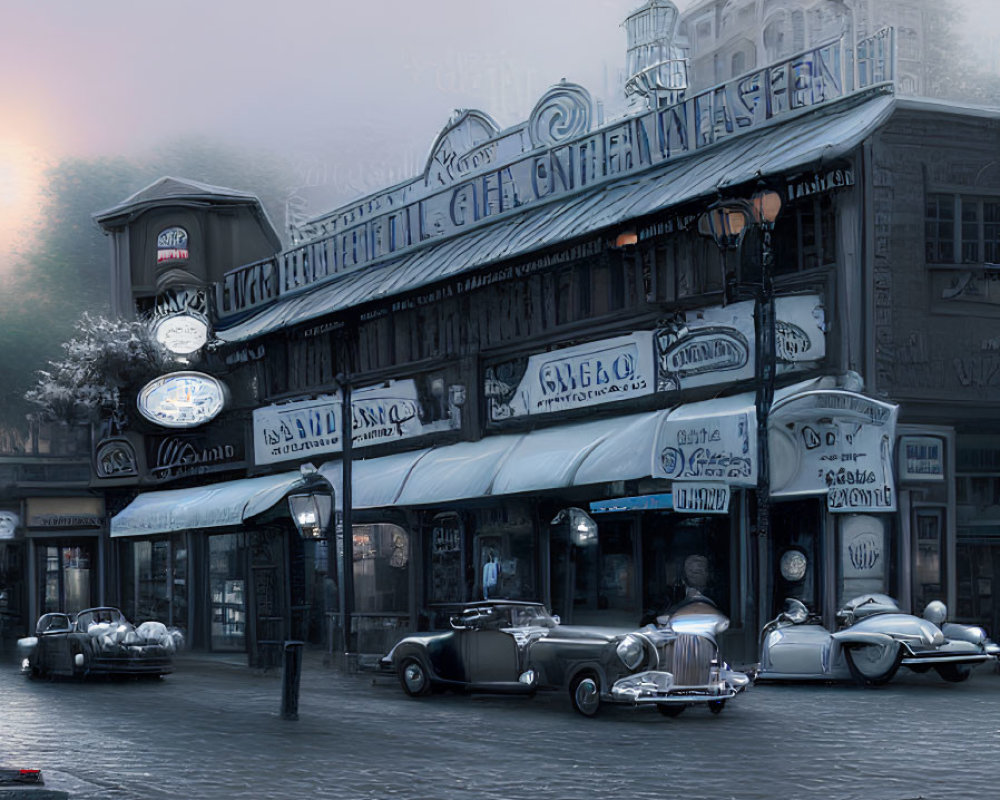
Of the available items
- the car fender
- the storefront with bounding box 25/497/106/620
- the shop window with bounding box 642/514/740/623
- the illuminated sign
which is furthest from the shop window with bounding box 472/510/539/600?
the storefront with bounding box 25/497/106/620

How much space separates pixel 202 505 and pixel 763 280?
61.6 feet

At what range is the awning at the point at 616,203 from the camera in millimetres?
21766

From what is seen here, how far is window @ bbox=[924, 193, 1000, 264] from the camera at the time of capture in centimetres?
2292

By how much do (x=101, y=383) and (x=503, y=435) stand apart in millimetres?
15256

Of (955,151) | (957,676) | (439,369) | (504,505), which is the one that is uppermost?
(955,151)

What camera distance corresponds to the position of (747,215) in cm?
1988

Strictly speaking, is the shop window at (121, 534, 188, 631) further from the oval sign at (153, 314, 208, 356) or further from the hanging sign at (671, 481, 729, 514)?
the hanging sign at (671, 481, 729, 514)

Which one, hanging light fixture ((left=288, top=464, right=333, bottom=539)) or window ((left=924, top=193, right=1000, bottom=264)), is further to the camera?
hanging light fixture ((left=288, top=464, right=333, bottom=539))

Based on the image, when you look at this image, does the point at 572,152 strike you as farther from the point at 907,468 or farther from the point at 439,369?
the point at 907,468

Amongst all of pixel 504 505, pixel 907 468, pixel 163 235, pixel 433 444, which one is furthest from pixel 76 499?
pixel 907 468

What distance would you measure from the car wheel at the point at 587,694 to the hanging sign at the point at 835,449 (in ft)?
21.8

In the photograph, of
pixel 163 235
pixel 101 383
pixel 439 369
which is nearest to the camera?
pixel 439 369

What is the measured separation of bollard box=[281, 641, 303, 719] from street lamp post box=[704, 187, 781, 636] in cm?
699

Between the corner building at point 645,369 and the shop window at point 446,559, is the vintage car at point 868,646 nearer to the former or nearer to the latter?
the corner building at point 645,369
